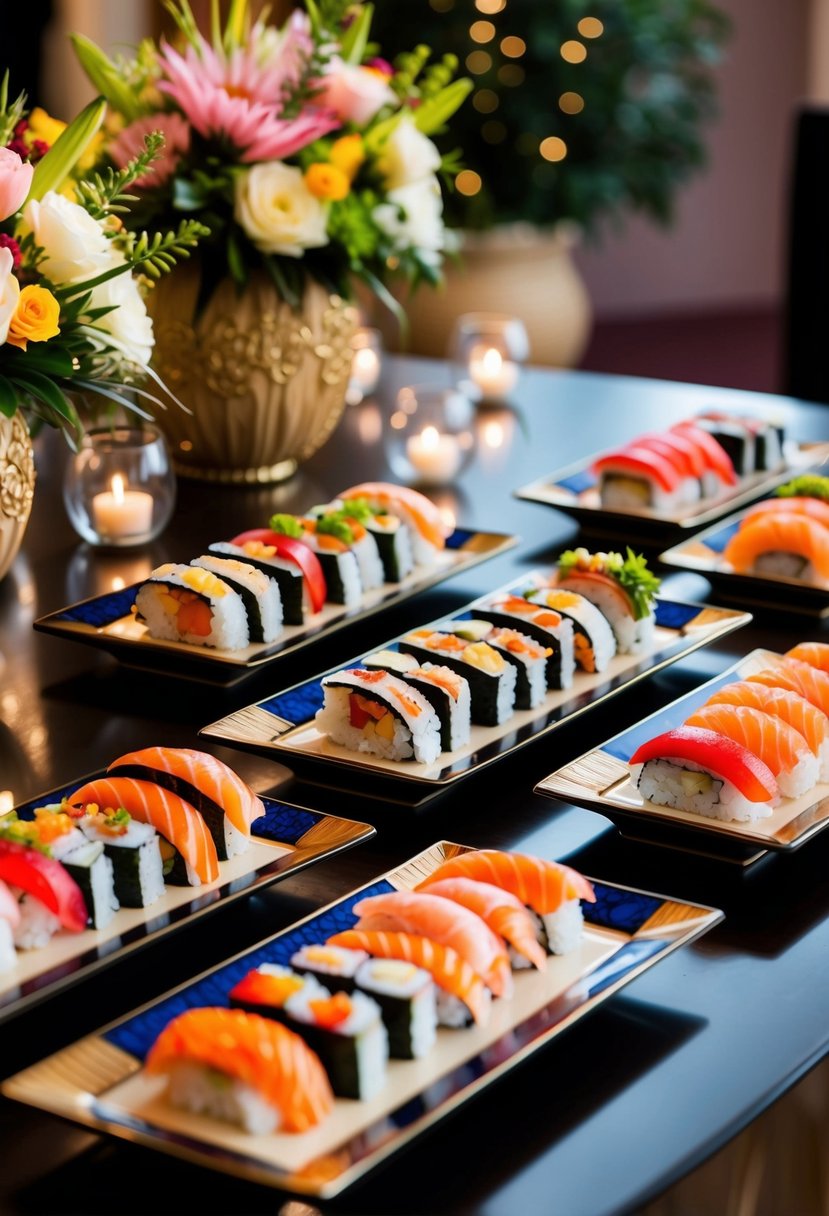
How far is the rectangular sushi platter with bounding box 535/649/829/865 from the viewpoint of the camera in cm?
152

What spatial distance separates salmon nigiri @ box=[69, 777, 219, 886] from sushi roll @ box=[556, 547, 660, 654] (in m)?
0.68

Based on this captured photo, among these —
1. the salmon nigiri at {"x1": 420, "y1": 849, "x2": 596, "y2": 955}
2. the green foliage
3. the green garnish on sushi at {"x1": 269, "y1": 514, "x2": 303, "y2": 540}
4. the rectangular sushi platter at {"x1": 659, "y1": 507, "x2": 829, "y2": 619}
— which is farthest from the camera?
the green foliage

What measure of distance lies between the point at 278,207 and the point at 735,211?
21.4 feet

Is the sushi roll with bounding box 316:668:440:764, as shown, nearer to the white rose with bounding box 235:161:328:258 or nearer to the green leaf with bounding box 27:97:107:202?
the green leaf with bounding box 27:97:107:202

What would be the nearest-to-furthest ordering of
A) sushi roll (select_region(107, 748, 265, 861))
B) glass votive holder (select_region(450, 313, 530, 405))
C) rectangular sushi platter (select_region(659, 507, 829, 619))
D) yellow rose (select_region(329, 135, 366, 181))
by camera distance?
1. sushi roll (select_region(107, 748, 265, 861))
2. rectangular sushi platter (select_region(659, 507, 829, 619))
3. yellow rose (select_region(329, 135, 366, 181))
4. glass votive holder (select_region(450, 313, 530, 405))

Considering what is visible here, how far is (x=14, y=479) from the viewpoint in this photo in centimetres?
205

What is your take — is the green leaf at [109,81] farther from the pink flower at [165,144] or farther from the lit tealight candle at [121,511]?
the lit tealight candle at [121,511]

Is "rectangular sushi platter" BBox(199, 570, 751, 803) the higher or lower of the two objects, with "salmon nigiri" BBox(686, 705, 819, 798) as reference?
lower

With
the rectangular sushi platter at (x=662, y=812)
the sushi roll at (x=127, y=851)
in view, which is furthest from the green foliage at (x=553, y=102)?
the sushi roll at (x=127, y=851)

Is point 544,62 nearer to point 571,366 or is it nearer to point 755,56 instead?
point 571,366

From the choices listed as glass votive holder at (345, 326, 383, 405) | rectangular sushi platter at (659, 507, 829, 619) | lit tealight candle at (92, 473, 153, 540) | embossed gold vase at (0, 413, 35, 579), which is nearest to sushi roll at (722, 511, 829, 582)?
rectangular sushi platter at (659, 507, 829, 619)

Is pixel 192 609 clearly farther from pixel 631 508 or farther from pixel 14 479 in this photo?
pixel 631 508

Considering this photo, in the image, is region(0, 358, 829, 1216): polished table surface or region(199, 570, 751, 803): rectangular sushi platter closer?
region(0, 358, 829, 1216): polished table surface

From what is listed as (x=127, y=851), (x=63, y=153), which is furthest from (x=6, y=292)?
(x=127, y=851)
